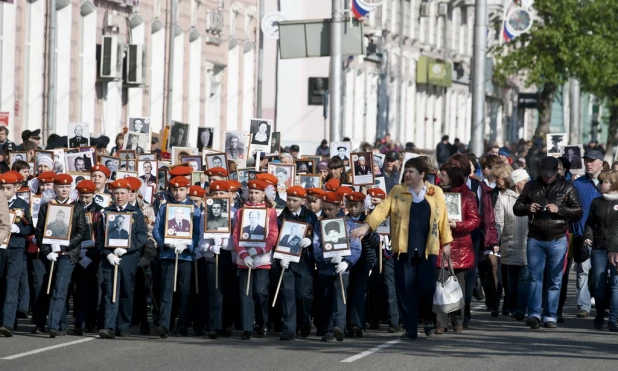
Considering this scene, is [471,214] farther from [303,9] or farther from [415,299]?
[303,9]

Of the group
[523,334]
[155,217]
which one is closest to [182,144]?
[155,217]

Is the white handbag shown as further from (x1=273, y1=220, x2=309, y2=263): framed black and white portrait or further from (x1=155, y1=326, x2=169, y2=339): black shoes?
(x1=155, y1=326, x2=169, y2=339): black shoes

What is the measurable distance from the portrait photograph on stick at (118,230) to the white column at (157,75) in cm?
2206

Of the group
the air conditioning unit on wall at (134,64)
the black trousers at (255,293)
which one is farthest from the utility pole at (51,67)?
the black trousers at (255,293)

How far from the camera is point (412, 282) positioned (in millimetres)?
15297

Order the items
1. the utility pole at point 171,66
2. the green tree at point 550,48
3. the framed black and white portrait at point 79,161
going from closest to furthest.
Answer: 1. the framed black and white portrait at point 79,161
2. the utility pole at point 171,66
3. the green tree at point 550,48

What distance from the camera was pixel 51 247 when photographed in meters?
15.4

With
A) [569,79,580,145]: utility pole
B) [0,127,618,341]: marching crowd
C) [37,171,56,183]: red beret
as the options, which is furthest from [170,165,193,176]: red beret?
[569,79,580,145]: utility pole

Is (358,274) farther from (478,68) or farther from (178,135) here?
(478,68)

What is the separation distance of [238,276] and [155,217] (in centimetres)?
134

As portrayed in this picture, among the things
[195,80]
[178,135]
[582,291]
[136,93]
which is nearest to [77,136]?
[178,135]

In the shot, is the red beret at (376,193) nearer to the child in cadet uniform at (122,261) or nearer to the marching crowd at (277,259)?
the marching crowd at (277,259)

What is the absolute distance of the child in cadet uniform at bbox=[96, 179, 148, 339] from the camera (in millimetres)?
15461

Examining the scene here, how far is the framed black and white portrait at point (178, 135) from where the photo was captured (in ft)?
77.0
